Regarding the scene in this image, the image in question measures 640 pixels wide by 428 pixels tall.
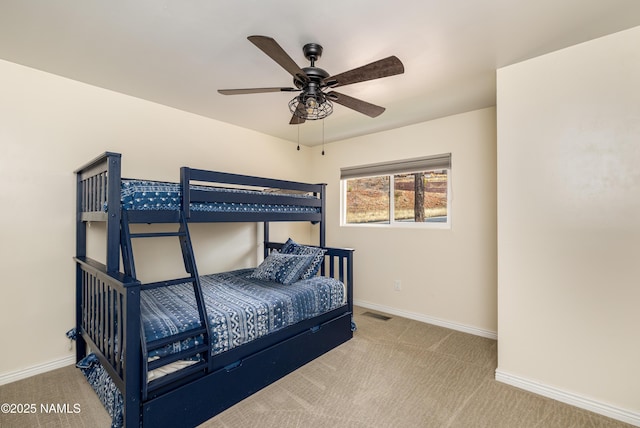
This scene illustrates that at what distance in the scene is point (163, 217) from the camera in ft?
6.40

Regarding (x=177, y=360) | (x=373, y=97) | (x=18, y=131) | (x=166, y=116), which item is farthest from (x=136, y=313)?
(x=373, y=97)

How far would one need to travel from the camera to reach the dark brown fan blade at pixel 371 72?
1569mm

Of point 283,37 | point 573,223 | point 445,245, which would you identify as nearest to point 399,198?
point 445,245

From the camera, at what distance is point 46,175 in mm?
2346

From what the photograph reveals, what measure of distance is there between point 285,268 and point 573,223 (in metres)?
2.30

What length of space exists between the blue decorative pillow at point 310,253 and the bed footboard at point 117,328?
1.60m

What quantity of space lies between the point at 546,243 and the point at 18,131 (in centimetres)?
398

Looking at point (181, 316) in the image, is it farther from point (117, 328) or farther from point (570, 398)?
point (570, 398)

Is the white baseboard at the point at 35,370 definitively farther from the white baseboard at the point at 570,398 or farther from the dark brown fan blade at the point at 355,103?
the white baseboard at the point at 570,398

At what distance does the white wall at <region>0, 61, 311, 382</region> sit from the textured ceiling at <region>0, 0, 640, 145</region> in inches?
7.6

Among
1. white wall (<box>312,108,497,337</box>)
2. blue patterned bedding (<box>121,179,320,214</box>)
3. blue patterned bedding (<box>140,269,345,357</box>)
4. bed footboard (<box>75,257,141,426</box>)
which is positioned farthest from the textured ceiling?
blue patterned bedding (<box>140,269,345,357</box>)

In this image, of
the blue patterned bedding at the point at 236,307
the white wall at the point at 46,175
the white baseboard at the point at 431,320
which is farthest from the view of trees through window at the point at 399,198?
the white wall at the point at 46,175

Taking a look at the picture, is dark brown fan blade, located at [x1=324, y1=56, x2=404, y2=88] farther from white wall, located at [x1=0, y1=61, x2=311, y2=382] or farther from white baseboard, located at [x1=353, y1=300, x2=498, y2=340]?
white baseboard, located at [x1=353, y1=300, x2=498, y2=340]

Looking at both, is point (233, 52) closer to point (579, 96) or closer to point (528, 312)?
point (579, 96)
